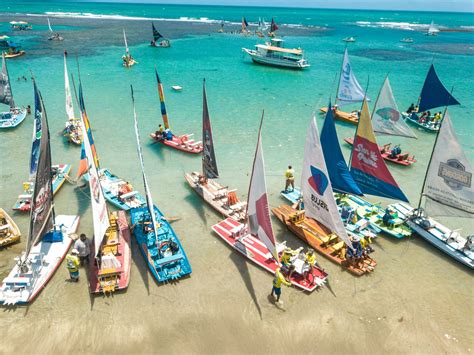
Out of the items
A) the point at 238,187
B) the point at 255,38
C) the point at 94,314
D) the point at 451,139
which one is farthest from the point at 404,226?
the point at 255,38

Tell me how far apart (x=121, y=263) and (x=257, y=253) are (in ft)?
20.2

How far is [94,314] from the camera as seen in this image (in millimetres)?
12836

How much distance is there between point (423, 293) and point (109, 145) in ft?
77.4

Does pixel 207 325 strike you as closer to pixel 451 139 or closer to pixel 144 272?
pixel 144 272

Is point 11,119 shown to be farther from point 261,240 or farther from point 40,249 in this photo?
point 261,240

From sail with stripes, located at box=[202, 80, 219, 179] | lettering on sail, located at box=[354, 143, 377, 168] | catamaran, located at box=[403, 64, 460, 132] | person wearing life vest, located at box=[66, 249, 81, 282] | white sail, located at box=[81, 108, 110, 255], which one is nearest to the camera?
white sail, located at box=[81, 108, 110, 255]

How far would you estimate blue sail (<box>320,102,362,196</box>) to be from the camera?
15.9 metres

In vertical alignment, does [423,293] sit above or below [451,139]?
below

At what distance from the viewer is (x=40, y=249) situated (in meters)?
15.3

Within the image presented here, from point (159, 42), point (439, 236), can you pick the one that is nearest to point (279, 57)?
point (159, 42)

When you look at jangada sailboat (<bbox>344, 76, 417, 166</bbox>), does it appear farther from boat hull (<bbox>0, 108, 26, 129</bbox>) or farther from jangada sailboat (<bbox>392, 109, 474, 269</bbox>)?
boat hull (<bbox>0, 108, 26, 129</bbox>)

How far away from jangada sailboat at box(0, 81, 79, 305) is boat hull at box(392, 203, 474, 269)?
58.0ft

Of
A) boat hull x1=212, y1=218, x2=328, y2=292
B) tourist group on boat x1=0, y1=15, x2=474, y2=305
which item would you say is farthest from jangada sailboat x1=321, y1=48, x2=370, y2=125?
boat hull x1=212, y1=218, x2=328, y2=292

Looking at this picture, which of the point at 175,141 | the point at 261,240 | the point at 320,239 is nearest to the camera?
the point at 261,240
